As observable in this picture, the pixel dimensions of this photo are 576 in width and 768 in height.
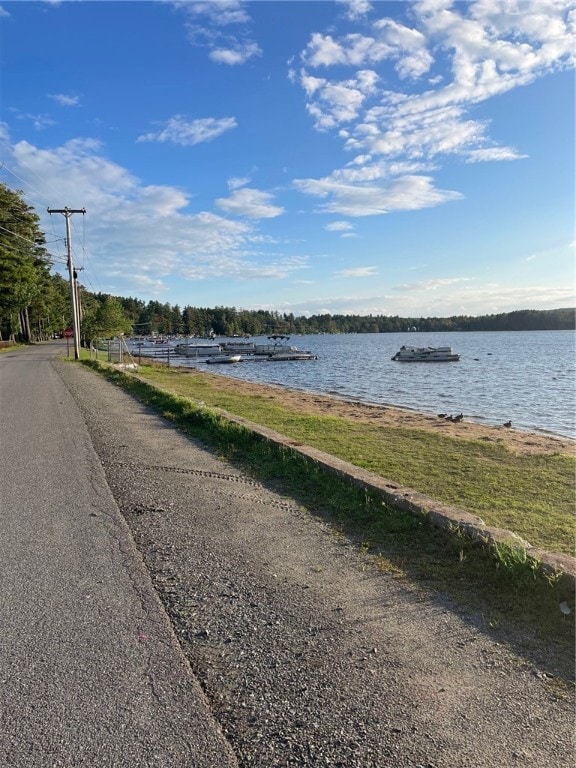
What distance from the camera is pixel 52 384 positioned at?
18641 millimetres

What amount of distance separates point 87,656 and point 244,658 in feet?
2.80

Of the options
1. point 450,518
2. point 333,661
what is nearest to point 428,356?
point 450,518

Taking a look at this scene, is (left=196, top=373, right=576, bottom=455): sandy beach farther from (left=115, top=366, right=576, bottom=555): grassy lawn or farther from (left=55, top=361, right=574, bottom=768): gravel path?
(left=55, top=361, right=574, bottom=768): gravel path

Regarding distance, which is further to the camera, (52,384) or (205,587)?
(52,384)

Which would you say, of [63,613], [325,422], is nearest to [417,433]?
[325,422]

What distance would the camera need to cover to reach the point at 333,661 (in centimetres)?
286

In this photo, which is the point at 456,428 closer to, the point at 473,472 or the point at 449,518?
the point at 473,472

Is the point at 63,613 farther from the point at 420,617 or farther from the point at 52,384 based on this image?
the point at 52,384

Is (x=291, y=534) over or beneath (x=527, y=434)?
over

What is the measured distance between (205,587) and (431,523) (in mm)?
2078

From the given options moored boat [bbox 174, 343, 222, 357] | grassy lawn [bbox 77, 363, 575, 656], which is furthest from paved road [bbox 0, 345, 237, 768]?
moored boat [bbox 174, 343, 222, 357]

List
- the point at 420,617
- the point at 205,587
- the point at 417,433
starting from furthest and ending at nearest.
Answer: the point at 417,433, the point at 205,587, the point at 420,617

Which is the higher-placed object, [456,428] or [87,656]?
[87,656]

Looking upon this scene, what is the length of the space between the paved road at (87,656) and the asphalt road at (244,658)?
1cm
